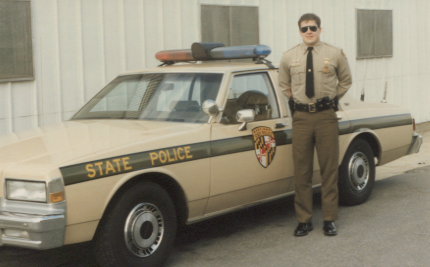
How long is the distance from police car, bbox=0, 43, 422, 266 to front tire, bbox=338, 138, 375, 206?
0.04ft

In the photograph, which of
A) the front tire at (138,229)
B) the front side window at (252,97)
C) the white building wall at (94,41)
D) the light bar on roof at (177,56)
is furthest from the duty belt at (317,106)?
the white building wall at (94,41)

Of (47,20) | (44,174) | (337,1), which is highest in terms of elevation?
(337,1)

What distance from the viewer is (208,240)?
225 inches

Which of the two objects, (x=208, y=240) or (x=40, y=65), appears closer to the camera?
(x=208, y=240)

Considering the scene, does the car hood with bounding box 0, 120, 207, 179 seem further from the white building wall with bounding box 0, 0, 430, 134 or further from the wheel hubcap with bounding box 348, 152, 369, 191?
the white building wall with bounding box 0, 0, 430, 134

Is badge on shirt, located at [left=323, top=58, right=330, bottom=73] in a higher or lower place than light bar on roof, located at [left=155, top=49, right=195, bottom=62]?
lower

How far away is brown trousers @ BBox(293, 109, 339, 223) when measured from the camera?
5.72 m

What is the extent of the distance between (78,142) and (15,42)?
3470 millimetres

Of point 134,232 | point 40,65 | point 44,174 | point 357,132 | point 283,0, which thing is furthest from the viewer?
point 283,0

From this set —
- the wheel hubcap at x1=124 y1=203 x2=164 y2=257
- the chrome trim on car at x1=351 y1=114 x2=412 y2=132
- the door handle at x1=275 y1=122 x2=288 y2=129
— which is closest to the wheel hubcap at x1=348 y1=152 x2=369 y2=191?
the chrome trim on car at x1=351 y1=114 x2=412 y2=132

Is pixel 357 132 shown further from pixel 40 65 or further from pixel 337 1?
pixel 337 1

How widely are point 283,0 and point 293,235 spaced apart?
660 cm

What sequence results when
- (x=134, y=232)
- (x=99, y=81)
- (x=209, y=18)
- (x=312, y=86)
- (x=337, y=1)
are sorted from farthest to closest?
1. (x=337, y=1)
2. (x=209, y=18)
3. (x=99, y=81)
4. (x=312, y=86)
5. (x=134, y=232)

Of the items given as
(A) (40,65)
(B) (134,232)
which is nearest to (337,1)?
(A) (40,65)
